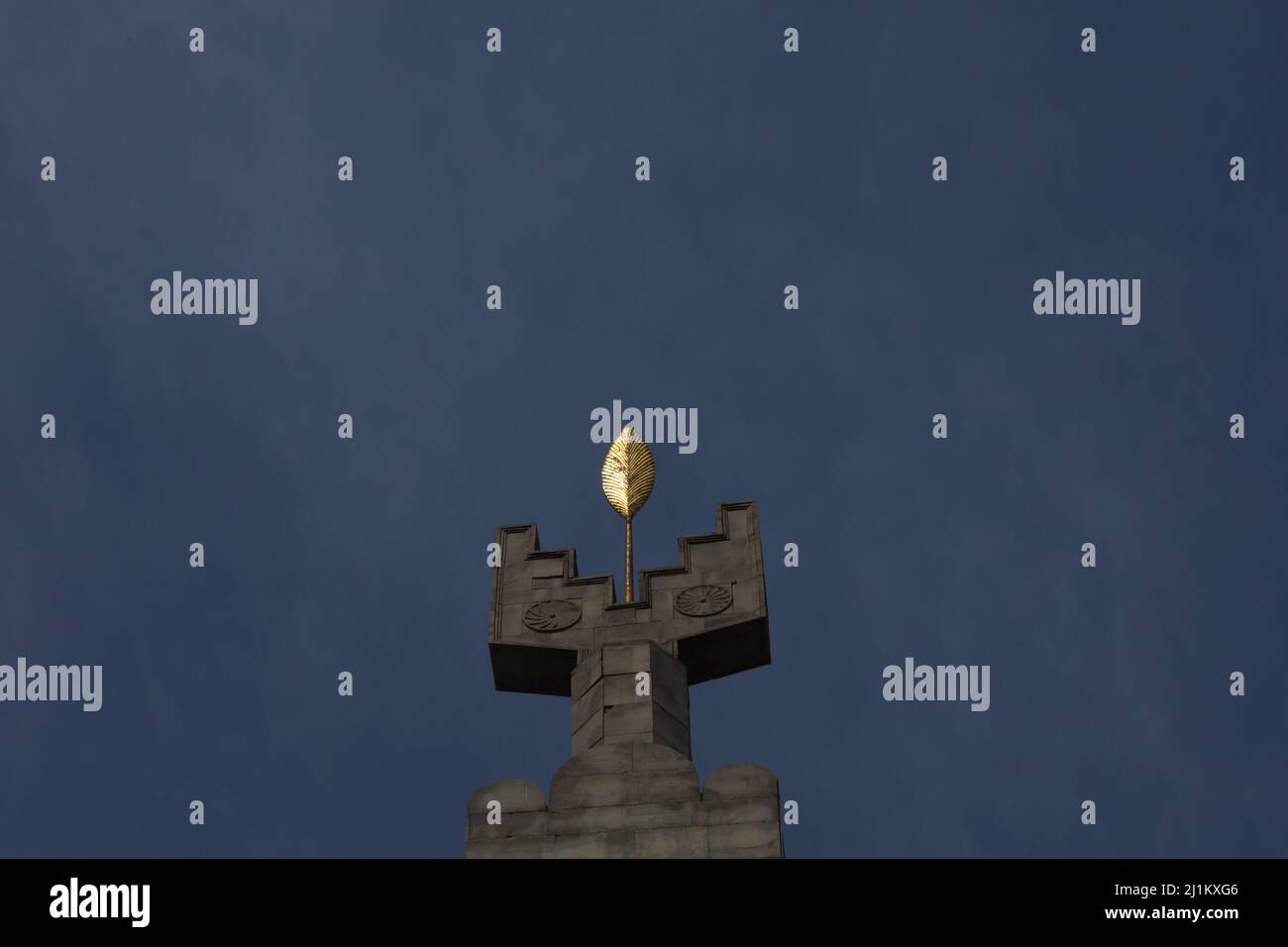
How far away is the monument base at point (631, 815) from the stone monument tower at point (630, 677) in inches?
0.7

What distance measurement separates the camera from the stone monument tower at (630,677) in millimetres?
24750

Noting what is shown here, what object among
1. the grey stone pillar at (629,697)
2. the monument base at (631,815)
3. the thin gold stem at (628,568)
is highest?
the thin gold stem at (628,568)

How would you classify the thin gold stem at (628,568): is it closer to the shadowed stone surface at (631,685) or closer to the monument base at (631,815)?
the shadowed stone surface at (631,685)

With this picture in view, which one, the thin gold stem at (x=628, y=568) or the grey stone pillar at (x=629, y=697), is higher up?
the thin gold stem at (x=628, y=568)

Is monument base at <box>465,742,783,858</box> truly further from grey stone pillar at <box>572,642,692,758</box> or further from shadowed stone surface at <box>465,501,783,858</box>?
grey stone pillar at <box>572,642,692,758</box>

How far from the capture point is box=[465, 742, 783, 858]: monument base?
80.6ft

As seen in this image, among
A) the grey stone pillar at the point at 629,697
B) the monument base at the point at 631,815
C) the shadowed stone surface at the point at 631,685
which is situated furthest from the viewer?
the grey stone pillar at the point at 629,697

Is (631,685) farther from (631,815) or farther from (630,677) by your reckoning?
(631,815)

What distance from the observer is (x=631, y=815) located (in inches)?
986

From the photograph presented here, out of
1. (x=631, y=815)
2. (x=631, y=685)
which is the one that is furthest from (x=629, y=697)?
(x=631, y=815)

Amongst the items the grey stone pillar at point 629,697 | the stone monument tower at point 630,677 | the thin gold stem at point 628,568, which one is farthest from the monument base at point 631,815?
the thin gold stem at point 628,568

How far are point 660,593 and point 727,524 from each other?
1.58 meters
